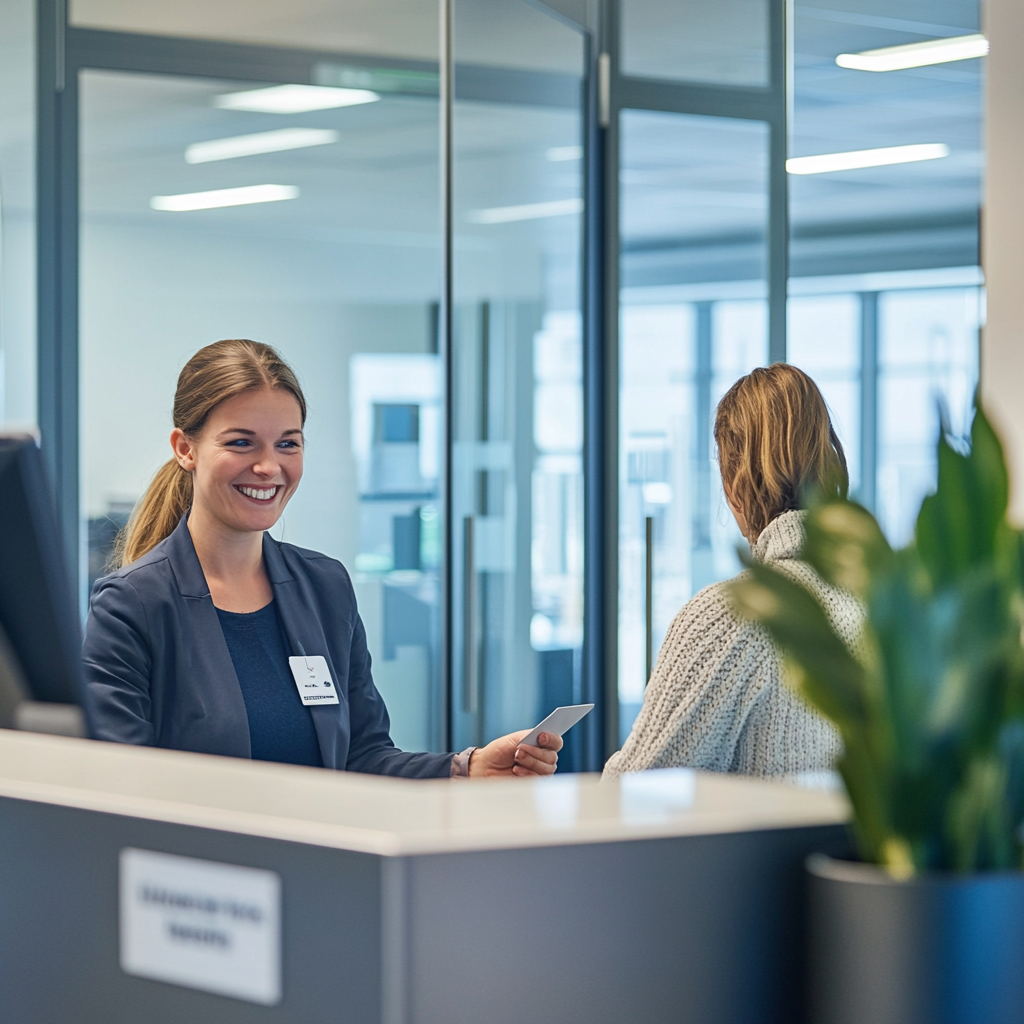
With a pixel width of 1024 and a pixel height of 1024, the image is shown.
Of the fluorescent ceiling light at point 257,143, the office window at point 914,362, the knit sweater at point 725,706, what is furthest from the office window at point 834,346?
the knit sweater at point 725,706

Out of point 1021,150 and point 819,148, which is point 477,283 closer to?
point 819,148

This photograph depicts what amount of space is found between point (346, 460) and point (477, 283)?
0.80 m

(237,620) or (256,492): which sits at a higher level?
(256,492)

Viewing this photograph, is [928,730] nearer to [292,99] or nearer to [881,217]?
[292,99]

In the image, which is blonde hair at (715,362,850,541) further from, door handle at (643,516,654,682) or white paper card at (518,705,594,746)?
door handle at (643,516,654,682)

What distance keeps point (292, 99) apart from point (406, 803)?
3.96m

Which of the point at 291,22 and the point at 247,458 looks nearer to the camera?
the point at 247,458

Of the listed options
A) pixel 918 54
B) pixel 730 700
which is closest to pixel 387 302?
pixel 918 54

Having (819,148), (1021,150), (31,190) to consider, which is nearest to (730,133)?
(819,148)

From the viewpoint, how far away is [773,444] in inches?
98.5

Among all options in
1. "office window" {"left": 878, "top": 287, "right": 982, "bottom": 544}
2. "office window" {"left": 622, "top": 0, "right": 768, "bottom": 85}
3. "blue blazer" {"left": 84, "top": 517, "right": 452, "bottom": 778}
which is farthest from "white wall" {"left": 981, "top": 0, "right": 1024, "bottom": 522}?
"office window" {"left": 622, "top": 0, "right": 768, "bottom": 85}

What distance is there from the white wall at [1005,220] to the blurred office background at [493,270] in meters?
2.23

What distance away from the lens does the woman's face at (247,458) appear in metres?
2.58

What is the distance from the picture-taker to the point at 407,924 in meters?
0.84
